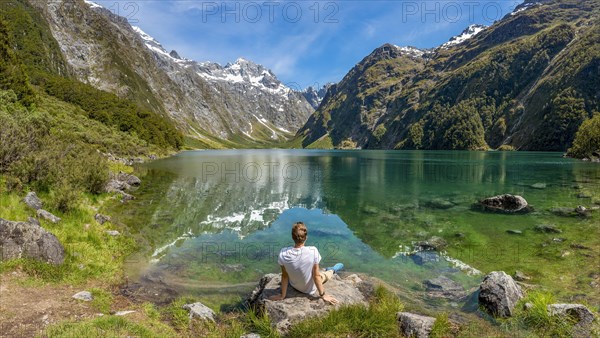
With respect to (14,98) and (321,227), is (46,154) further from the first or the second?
(14,98)

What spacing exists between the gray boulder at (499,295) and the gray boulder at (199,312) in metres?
9.74

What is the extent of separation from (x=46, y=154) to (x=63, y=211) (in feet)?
19.7

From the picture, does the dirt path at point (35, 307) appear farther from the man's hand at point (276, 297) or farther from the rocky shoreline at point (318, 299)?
the man's hand at point (276, 297)

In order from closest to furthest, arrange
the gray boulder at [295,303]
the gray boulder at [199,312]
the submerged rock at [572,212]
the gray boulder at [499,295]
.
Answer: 1. the gray boulder at [295,303]
2. the gray boulder at [199,312]
3. the gray boulder at [499,295]
4. the submerged rock at [572,212]

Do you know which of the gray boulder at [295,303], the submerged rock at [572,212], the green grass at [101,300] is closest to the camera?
the gray boulder at [295,303]

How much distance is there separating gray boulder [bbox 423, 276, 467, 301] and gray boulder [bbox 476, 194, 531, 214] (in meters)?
19.2

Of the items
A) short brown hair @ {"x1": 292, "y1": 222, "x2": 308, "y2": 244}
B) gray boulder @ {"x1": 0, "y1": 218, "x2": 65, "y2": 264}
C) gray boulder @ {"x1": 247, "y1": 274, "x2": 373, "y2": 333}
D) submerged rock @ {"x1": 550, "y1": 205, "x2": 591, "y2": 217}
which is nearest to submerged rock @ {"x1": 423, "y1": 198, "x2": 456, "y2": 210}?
submerged rock @ {"x1": 550, "y1": 205, "x2": 591, "y2": 217}

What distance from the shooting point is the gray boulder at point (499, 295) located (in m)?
11.7

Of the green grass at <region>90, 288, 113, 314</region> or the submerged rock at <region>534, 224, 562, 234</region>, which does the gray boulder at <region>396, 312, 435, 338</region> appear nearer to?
the green grass at <region>90, 288, 113, 314</region>

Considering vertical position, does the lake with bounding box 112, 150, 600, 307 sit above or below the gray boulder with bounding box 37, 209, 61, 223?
below

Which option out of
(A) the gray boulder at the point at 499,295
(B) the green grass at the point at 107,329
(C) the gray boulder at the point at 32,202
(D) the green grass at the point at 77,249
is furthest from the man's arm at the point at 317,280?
(C) the gray boulder at the point at 32,202

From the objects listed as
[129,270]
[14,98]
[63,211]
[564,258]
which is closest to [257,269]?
[129,270]

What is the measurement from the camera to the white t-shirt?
1022 cm

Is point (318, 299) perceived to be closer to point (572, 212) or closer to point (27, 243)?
point (27, 243)
